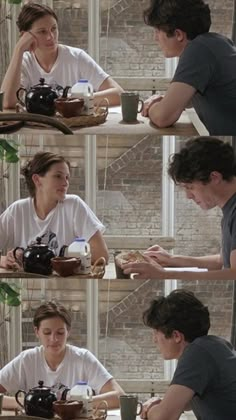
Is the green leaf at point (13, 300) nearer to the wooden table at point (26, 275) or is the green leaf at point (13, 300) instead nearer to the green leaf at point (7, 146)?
the green leaf at point (7, 146)

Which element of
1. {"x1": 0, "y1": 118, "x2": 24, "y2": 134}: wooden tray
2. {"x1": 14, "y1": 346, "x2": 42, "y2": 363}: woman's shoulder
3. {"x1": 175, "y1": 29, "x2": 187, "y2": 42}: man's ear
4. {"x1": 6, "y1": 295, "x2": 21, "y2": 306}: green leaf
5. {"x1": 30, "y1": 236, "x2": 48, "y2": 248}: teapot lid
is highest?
{"x1": 175, "y1": 29, "x2": 187, "y2": 42}: man's ear

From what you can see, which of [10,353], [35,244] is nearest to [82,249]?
[35,244]

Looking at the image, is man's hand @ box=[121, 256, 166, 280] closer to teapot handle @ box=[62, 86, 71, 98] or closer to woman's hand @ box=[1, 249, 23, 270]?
woman's hand @ box=[1, 249, 23, 270]

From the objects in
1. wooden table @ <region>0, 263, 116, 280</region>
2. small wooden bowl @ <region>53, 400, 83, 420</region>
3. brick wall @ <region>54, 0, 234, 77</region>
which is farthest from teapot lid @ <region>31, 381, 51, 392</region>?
brick wall @ <region>54, 0, 234, 77</region>

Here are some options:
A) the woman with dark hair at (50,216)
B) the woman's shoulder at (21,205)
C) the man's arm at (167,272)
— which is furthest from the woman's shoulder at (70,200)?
the man's arm at (167,272)

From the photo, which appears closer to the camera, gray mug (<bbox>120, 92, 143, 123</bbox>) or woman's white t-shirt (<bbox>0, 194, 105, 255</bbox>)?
gray mug (<bbox>120, 92, 143, 123</bbox>)

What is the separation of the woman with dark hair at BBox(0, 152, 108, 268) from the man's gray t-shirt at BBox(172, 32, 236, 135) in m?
0.60

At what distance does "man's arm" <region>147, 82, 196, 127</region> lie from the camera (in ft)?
17.5

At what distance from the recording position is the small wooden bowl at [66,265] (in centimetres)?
562

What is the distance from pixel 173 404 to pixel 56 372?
0.84 metres

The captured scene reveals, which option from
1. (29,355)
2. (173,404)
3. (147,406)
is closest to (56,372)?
(29,355)

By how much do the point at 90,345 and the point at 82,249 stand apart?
1.47 metres

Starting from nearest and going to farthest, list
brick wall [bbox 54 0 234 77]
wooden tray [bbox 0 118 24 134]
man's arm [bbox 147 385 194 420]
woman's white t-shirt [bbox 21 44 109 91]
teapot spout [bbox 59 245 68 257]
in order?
man's arm [bbox 147 385 194 420], wooden tray [bbox 0 118 24 134], teapot spout [bbox 59 245 68 257], woman's white t-shirt [bbox 21 44 109 91], brick wall [bbox 54 0 234 77]

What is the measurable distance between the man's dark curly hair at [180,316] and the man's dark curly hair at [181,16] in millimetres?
757
